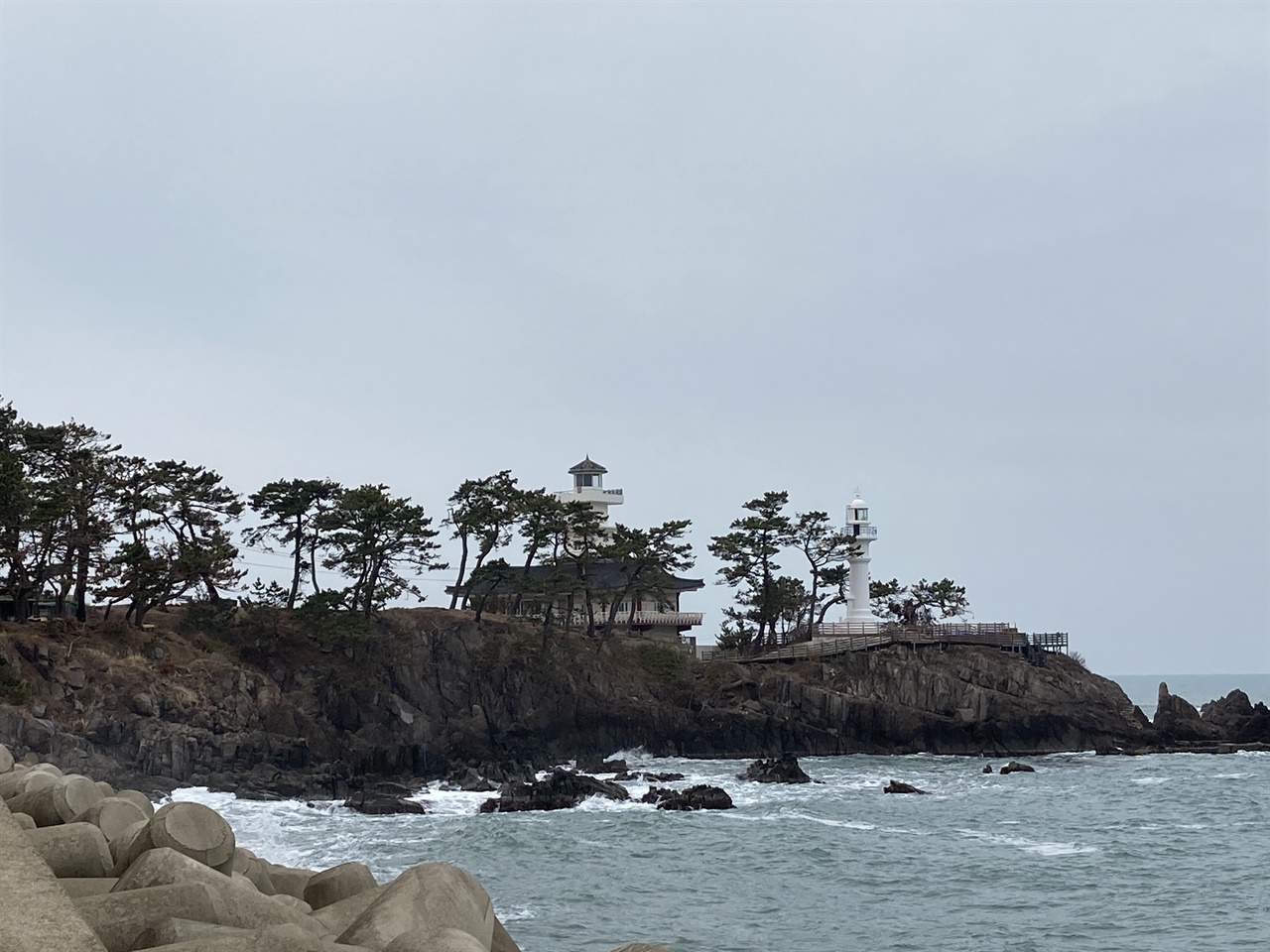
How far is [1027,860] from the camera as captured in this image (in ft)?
90.3

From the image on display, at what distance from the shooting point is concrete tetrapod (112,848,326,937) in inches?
288

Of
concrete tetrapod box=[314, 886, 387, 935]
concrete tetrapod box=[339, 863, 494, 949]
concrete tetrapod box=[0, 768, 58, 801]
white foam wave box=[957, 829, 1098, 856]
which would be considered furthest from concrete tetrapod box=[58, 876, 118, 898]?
white foam wave box=[957, 829, 1098, 856]

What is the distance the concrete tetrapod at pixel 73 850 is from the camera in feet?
28.3

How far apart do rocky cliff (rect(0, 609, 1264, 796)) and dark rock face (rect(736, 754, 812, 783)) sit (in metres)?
7.89

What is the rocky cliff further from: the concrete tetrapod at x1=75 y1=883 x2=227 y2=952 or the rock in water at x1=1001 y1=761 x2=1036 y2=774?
the concrete tetrapod at x1=75 y1=883 x2=227 y2=952

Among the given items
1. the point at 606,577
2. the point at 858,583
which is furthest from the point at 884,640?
the point at 606,577

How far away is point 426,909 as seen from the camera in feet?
24.9

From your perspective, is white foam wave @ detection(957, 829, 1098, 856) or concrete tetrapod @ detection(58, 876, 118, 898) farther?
white foam wave @ detection(957, 829, 1098, 856)

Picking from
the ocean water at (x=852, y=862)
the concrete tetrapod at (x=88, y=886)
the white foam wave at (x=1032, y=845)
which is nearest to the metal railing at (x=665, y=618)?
the ocean water at (x=852, y=862)

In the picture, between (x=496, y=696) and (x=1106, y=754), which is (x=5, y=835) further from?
(x=1106, y=754)

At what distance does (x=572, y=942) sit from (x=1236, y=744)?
163 feet

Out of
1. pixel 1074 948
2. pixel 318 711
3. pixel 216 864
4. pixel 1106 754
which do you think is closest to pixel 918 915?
pixel 1074 948

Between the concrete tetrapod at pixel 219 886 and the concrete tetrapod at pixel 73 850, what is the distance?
40.4 inches

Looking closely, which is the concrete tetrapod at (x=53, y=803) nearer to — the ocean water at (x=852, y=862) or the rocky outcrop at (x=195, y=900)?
the rocky outcrop at (x=195, y=900)
